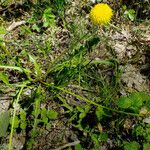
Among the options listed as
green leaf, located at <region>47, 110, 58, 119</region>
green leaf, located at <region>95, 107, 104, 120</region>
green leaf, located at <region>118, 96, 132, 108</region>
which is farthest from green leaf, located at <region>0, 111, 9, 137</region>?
green leaf, located at <region>118, 96, 132, 108</region>

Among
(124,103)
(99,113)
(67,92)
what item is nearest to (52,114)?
(67,92)

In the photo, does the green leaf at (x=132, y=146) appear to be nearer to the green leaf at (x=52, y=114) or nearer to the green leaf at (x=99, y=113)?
the green leaf at (x=99, y=113)

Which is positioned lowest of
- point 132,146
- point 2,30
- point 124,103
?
point 132,146

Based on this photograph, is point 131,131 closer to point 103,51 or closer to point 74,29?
point 103,51

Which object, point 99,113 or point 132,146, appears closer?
point 132,146

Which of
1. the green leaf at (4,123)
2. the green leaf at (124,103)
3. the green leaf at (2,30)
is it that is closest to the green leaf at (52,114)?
the green leaf at (4,123)

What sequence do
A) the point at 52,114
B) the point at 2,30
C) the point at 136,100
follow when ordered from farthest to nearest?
1. the point at 2,30
2. the point at 52,114
3. the point at 136,100

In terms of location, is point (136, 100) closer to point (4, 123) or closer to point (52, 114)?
point (52, 114)

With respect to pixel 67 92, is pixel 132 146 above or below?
below

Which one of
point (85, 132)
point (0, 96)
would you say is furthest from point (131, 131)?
point (0, 96)

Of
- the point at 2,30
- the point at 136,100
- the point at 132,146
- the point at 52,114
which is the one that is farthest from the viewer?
the point at 2,30

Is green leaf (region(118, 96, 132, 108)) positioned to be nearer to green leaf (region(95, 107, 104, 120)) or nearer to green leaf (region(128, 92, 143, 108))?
green leaf (region(128, 92, 143, 108))
